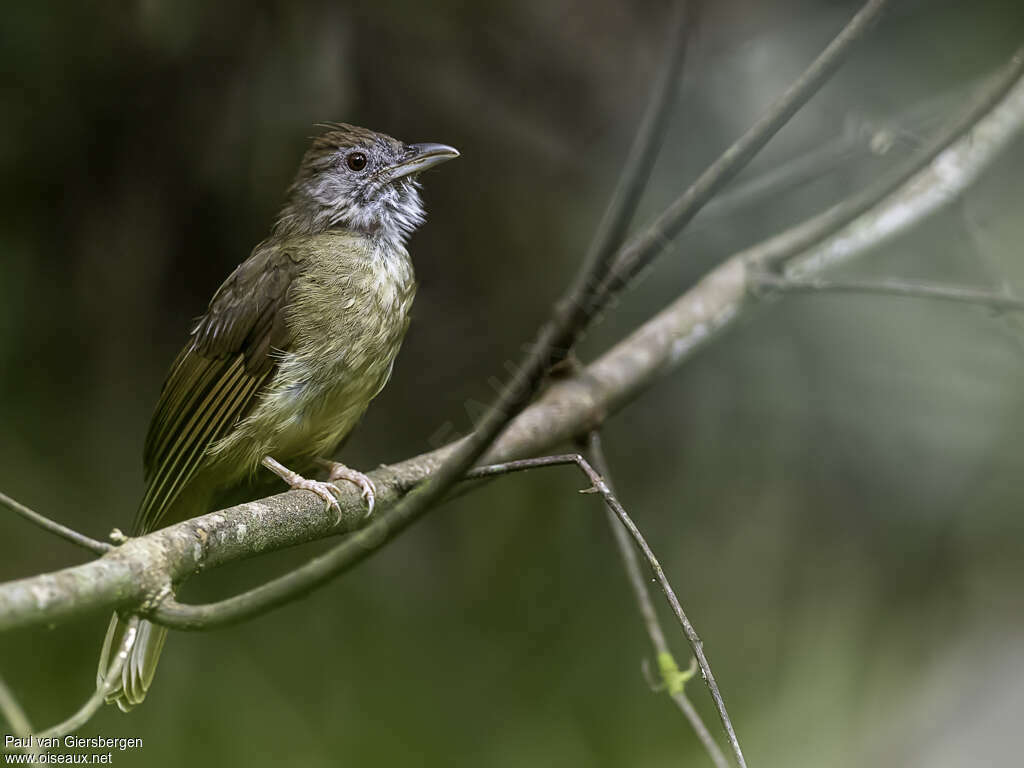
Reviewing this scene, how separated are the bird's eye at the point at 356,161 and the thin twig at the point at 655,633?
123 centimetres

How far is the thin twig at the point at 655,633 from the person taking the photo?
2171mm

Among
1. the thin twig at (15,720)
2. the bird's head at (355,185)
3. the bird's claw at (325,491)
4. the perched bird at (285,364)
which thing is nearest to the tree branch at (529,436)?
the bird's claw at (325,491)

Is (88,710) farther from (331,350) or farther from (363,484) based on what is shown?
(331,350)


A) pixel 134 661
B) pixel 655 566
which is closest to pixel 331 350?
pixel 134 661

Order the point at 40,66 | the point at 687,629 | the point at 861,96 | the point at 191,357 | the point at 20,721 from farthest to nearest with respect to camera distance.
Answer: the point at 861,96 < the point at 40,66 < the point at 191,357 < the point at 687,629 < the point at 20,721

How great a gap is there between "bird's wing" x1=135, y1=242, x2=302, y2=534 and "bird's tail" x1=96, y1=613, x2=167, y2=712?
12.6 inches

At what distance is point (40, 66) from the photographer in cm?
355

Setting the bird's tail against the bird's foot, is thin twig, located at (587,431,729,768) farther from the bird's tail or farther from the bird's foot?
the bird's tail

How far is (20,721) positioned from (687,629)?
1.23 metres

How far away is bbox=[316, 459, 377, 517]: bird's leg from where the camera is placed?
2906mm

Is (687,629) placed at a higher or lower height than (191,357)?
lower

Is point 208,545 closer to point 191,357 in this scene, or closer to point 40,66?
point 191,357

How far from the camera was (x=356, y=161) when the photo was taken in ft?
11.6

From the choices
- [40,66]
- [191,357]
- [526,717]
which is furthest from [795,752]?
[40,66]
